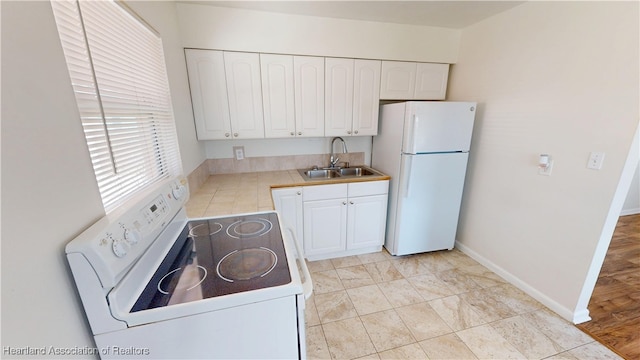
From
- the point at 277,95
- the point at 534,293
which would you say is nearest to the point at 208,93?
the point at 277,95

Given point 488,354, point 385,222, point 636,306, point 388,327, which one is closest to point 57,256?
point 388,327

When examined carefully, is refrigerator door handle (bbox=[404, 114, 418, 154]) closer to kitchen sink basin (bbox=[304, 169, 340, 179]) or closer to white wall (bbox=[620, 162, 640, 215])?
kitchen sink basin (bbox=[304, 169, 340, 179])

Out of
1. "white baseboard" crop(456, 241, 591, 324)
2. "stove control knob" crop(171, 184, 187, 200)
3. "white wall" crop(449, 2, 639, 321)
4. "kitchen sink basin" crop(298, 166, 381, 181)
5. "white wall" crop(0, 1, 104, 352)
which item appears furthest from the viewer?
"kitchen sink basin" crop(298, 166, 381, 181)

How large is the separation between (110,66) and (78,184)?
0.55 metres

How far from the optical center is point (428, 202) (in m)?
2.39

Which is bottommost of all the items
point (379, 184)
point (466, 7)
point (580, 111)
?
point (379, 184)

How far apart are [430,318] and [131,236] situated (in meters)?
1.92

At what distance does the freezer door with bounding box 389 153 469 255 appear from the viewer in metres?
2.26

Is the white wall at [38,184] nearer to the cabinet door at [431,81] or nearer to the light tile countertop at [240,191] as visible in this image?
the light tile countertop at [240,191]

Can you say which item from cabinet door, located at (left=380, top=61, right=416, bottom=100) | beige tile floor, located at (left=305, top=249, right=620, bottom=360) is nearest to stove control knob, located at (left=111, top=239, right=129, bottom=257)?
beige tile floor, located at (left=305, top=249, right=620, bottom=360)

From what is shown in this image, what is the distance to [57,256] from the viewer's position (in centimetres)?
63

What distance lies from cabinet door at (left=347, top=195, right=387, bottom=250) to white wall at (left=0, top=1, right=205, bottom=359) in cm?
198

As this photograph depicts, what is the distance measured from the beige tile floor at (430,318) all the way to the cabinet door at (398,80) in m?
1.74

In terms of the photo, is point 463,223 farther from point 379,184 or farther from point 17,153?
point 17,153
